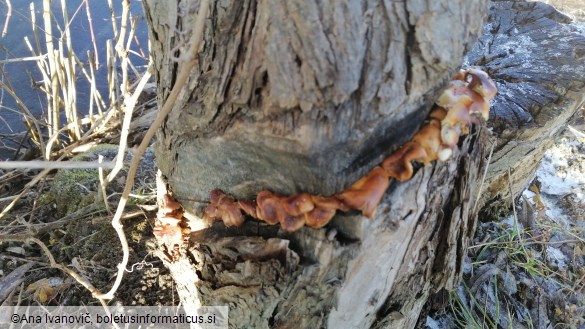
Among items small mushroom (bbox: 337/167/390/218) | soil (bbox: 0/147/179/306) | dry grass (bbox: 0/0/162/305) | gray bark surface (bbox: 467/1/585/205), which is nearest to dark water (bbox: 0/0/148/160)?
dry grass (bbox: 0/0/162/305)

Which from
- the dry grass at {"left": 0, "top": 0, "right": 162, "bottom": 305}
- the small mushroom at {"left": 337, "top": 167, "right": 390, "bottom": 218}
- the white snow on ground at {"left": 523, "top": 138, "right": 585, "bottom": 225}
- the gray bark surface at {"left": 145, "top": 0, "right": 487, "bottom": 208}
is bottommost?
the white snow on ground at {"left": 523, "top": 138, "right": 585, "bottom": 225}

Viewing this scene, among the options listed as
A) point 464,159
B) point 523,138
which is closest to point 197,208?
point 464,159

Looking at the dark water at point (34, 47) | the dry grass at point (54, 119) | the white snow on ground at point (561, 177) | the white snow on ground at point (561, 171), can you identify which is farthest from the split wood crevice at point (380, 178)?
the dark water at point (34, 47)

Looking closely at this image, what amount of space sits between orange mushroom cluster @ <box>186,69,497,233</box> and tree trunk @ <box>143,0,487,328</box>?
0.12 feet

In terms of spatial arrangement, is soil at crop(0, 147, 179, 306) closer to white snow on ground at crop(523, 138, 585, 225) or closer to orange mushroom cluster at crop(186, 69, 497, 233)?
orange mushroom cluster at crop(186, 69, 497, 233)

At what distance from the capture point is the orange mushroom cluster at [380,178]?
3.74ft

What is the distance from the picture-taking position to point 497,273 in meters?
2.33

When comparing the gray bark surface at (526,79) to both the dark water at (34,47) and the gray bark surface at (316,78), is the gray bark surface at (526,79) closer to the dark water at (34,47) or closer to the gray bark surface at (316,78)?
the gray bark surface at (316,78)

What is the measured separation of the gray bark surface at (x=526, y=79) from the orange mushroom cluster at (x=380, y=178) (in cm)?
82

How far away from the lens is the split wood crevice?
114 centimetres

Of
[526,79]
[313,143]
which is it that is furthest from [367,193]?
[526,79]

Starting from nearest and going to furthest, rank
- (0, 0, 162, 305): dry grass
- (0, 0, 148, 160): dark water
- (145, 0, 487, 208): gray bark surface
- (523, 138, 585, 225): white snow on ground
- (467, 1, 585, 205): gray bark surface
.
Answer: (145, 0, 487, 208): gray bark surface < (467, 1, 585, 205): gray bark surface < (0, 0, 162, 305): dry grass < (523, 138, 585, 225): white snow on ground < (0, 0, 148, 160): dark water

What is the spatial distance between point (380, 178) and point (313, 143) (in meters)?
0.21

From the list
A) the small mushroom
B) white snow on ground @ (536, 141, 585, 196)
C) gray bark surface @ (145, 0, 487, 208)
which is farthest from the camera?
white snow on ground @ (536, 141, 585, 196)
